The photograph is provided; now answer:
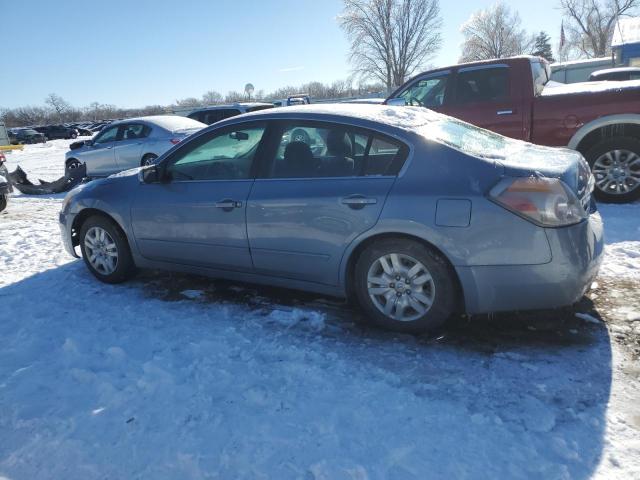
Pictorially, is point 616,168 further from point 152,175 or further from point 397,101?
point 152,175

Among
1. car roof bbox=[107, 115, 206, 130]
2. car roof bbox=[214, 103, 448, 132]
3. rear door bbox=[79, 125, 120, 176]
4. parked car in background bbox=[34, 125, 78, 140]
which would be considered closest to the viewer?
car roof bbox=[214, 103, 448, 132]

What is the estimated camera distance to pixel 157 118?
35.6ft

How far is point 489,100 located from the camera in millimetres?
6867

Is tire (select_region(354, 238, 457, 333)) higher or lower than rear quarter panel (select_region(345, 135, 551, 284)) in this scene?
lower

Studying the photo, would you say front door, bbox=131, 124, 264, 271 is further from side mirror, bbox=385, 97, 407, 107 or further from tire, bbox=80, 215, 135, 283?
side mirror, bbox=385, 97, 407, 107

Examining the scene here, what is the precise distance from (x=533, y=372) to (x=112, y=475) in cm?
228

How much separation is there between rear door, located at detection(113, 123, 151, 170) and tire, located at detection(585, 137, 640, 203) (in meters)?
8.66

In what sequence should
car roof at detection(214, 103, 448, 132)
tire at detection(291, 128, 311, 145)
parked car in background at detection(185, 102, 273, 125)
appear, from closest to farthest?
car roof at detection(214, 103, 448, 132) < tire at detection(291, 128, 311, 145) < parked car in background at detection(185, 102, 273, 125)

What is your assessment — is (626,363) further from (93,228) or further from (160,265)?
(93,228)

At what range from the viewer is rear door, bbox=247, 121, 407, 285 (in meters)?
3.24

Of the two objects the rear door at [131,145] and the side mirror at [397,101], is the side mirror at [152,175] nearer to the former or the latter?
the side mirror at [397,101]

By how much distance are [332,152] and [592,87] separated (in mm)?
4765

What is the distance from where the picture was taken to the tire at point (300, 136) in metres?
3.61

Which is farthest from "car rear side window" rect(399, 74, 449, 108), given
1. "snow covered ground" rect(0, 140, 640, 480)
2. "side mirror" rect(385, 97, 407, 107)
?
"snow covered ground" rect(0, 140, 640, 480)
